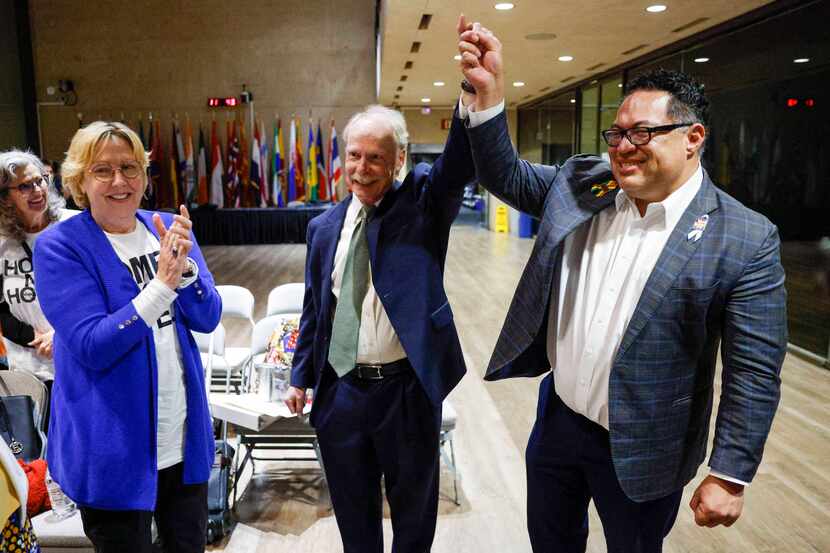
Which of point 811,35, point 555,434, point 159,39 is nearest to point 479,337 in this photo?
point 811,35

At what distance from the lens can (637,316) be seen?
1.48 metres

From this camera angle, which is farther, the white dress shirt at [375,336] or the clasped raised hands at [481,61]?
the white dress shirt at [375,336]

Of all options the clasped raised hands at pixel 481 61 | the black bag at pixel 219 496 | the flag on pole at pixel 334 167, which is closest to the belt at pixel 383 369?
the clasped raised hands at pixel 481 61

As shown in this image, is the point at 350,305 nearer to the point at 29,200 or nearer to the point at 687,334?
the point at 687,334

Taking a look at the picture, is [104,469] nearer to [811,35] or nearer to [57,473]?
[57,473]

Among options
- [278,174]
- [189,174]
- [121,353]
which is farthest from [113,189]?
[189,174]

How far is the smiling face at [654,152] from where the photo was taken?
1.47m

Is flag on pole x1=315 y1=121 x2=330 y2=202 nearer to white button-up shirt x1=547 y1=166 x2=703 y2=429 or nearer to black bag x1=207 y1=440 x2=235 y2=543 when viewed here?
black bag x1=207 y1=440 x2=235 y2=543

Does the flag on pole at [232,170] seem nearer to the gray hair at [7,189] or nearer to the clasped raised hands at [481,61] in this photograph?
the gray hair at [7,189]

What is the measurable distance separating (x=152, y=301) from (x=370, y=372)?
664 millimetres

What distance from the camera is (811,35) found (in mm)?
5457

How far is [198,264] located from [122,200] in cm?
28

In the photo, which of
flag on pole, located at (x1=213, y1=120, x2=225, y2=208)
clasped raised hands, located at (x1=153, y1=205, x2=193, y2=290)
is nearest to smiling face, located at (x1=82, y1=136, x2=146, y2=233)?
clasped raised hands, located at (x1=153, y1=205, x2=193, y2=290)

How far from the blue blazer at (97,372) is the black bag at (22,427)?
0.63 m
